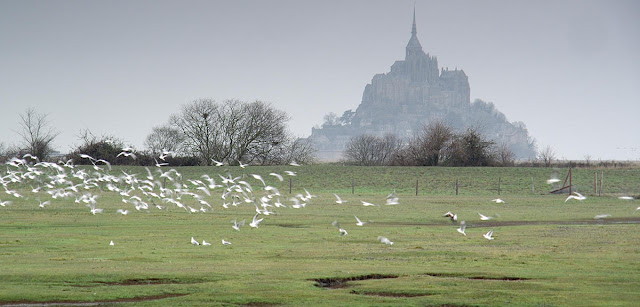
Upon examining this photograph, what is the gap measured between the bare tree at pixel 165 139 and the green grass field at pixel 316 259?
9733 cm

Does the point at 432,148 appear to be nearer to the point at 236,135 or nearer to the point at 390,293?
the point at 236,135

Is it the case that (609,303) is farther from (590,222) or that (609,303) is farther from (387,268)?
(590,222)

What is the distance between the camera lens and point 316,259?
24.4m

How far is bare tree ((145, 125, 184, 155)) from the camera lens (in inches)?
5844

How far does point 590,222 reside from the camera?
42.9m

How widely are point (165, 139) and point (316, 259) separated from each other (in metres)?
141

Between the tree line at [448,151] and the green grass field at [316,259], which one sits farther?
the tree line at [448,151]

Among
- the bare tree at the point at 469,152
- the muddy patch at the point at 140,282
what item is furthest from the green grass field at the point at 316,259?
the bare tree at the point at 469,152

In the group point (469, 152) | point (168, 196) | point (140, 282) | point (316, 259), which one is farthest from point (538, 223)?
point (469, 152)

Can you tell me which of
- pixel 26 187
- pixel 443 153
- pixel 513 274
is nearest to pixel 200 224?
pixel 513 274

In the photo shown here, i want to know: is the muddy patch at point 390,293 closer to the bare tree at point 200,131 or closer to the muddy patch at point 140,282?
the muddy patch at point 140,282

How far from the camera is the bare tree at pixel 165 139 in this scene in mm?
148450

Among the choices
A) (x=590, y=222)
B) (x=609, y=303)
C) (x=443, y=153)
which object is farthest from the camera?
(x=443, y=153)

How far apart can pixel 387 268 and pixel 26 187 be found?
75.2 metres
